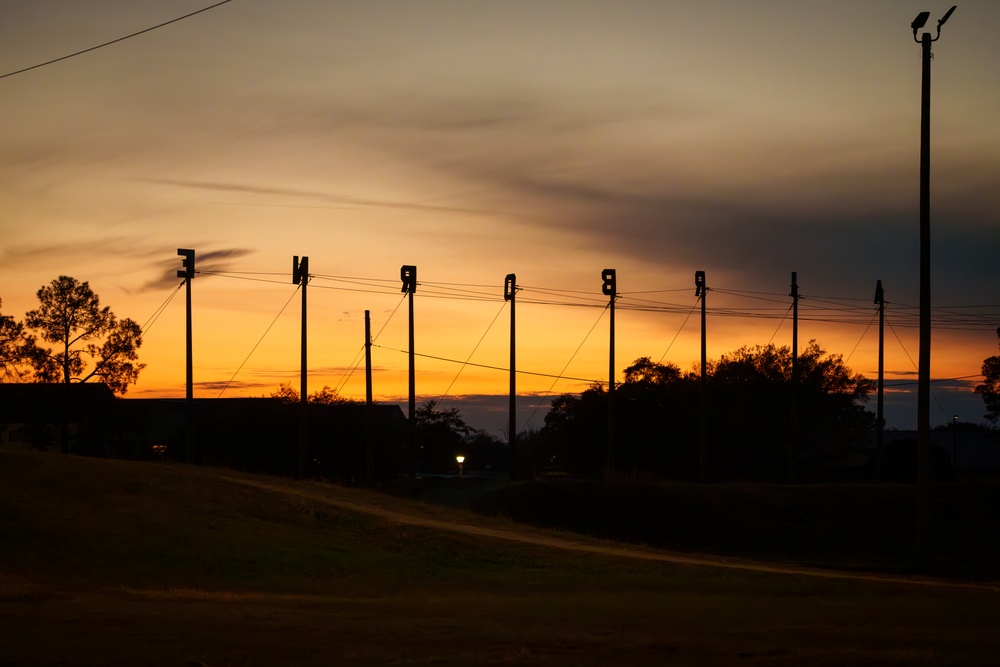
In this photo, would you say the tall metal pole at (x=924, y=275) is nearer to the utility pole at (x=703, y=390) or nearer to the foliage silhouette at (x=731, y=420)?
the utility pole at (x=703, y=390)

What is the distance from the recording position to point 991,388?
7362cm

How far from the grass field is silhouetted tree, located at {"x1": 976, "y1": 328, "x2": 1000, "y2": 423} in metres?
53.0

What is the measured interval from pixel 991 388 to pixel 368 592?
212 feet

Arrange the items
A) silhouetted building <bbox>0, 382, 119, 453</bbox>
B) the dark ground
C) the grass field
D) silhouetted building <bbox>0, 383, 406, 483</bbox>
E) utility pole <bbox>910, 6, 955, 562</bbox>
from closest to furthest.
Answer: the grass field → utility pole <bbox>910, 6, 955, 562</bbox> → the dark ground → silhouetted building <bbox>0, 382, 119, 453</bbox> → silhouetted building <bbox>0, 383, 406, 483</bbox>

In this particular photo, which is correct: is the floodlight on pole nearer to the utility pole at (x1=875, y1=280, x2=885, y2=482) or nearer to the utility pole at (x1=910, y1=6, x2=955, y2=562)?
the utility pole at (x1=910, y1=6, x2=955, y2=562)

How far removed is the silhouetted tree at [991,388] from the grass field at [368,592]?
53.0 metres

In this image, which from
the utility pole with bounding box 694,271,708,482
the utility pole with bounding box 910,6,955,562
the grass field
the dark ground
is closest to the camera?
the grass field

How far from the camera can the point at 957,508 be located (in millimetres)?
50344

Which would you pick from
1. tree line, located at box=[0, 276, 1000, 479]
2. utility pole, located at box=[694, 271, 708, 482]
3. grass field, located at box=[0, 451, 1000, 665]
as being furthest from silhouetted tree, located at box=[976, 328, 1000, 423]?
grass field, located at box=[0, 451, 1000, 665]

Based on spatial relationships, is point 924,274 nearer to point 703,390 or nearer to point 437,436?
point 703,390

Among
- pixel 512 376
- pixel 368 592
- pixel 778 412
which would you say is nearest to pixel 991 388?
pixel 778 412

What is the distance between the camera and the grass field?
12.9m

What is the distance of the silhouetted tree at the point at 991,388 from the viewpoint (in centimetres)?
7312

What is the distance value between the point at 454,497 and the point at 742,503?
1358cm
